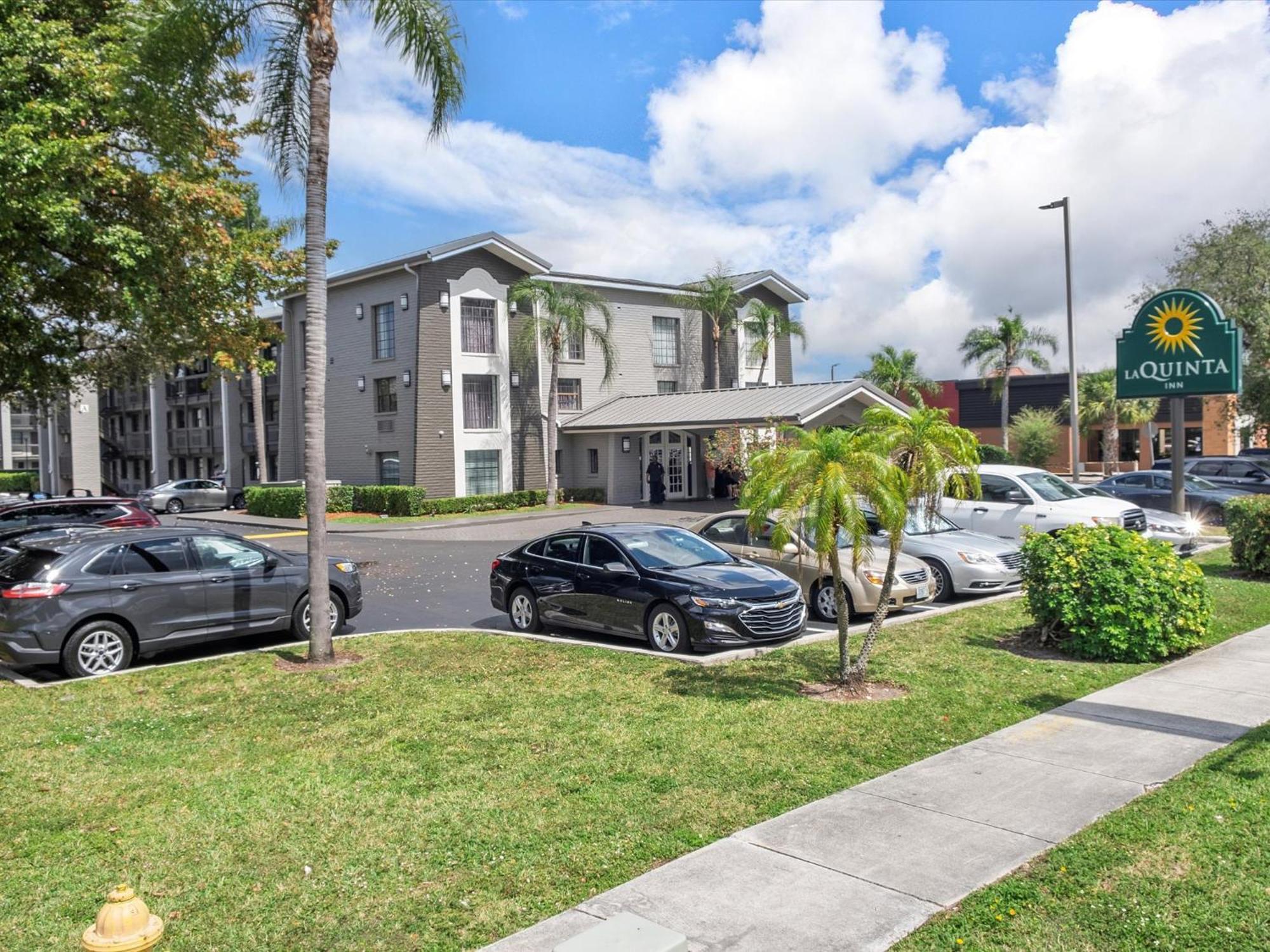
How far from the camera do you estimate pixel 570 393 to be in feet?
127

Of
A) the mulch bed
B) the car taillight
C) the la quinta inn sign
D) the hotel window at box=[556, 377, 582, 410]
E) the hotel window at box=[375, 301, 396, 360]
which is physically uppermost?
the hotel window at box=[375, 301, 396, 360]

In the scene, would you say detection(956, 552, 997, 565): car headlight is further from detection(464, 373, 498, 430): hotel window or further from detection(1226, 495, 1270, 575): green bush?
detection(464, 373, 498, 430): hotel window

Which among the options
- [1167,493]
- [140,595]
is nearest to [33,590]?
[140,595]

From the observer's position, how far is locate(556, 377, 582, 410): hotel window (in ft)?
126

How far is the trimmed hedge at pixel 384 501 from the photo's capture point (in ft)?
107

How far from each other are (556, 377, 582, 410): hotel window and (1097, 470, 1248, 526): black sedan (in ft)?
66.4

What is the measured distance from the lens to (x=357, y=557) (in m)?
21.8

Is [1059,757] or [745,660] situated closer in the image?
[1059,757]

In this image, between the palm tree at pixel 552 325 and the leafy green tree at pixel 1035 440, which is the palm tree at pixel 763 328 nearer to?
the palm tree at pixel 552 325

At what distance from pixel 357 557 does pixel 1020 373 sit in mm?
43264

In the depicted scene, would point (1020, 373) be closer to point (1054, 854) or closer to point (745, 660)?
point (745, 660)

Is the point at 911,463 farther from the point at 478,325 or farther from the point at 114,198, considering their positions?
the point at 478,325

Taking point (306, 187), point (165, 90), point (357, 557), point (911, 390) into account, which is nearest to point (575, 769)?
point (306, 187)

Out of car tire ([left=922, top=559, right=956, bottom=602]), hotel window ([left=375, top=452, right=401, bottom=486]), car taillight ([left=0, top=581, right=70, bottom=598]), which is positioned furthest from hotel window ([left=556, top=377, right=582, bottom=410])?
car taillight ([left=0, top=581, right=70, bottom=598])
